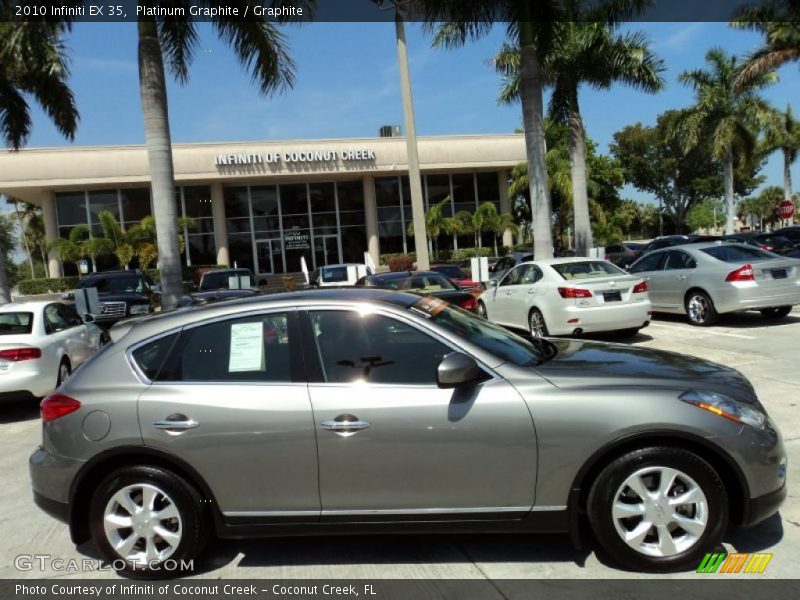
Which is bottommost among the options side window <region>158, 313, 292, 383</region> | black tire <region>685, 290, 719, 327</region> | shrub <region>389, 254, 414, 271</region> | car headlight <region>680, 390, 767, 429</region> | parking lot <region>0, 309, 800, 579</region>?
parking lot <region>0, 309, 800, 579</region>

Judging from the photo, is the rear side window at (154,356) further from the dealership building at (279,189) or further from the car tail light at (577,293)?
the dealership building at (279,189)

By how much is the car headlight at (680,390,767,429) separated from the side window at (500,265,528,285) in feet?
26.3

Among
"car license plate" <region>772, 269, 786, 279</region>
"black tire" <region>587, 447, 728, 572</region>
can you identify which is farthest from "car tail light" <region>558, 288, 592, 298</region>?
"black tire" <region>587, 447, 728, 572</region>

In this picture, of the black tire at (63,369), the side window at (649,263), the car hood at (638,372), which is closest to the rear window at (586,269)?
the side window at (649,263)

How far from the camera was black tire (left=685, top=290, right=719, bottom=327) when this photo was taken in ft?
36.9

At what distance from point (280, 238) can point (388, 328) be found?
33.2 metres

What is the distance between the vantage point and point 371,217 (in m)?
36.2

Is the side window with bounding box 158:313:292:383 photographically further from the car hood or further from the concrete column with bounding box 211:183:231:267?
the concrete column with bounding box 211:183:231:267

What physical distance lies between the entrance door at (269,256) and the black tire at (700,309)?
27356 millimetres

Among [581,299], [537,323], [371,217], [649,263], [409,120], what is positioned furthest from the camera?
[371,217]

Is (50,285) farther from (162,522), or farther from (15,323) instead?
(162,522)

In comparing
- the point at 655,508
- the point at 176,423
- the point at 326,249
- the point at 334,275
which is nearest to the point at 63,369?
the point at 176,423

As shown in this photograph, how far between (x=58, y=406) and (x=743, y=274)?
1050 cm
